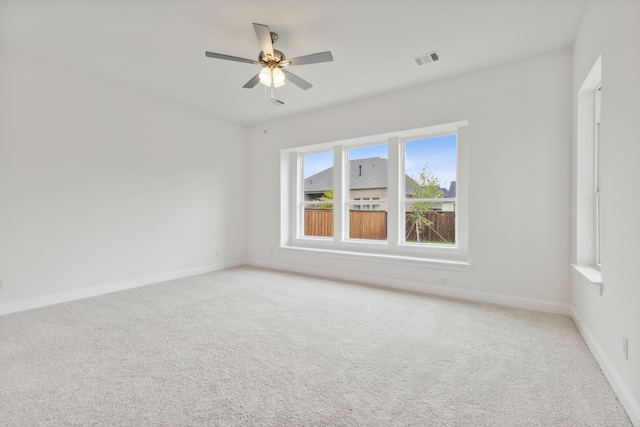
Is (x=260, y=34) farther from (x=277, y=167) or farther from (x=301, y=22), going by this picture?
(x=277, y=167)

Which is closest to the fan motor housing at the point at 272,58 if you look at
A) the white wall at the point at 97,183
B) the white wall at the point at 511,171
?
the white wall at the point at 511,171

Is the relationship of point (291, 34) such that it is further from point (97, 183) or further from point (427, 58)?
Result: point (97, 183)

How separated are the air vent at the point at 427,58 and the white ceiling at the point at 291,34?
0.06 meters

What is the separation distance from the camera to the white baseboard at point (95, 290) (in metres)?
3.27

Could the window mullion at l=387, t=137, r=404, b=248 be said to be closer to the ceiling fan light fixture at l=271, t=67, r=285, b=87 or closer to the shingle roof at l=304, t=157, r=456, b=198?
the shingle roof at l=304, t=157, r=456, b=198

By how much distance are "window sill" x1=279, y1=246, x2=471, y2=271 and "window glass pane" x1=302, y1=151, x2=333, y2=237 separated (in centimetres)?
50

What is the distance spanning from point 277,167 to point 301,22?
3.13 meters

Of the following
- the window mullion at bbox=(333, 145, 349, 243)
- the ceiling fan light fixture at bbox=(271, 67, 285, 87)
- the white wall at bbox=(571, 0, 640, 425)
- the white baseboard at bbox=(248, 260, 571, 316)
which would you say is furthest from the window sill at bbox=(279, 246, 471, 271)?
the ceiling fan light fixture at bbox=(271, 67, 285, 87)

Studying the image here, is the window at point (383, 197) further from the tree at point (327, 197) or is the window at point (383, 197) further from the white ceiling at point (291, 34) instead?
the white ceiling at point (291, 34)

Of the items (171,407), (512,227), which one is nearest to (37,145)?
(171,407)

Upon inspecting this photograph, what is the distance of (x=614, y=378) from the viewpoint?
6.04 ft

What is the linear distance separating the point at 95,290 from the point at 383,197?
14.0ft

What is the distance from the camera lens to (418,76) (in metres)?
3.78

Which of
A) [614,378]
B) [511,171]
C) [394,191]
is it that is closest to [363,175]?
[394,191]
